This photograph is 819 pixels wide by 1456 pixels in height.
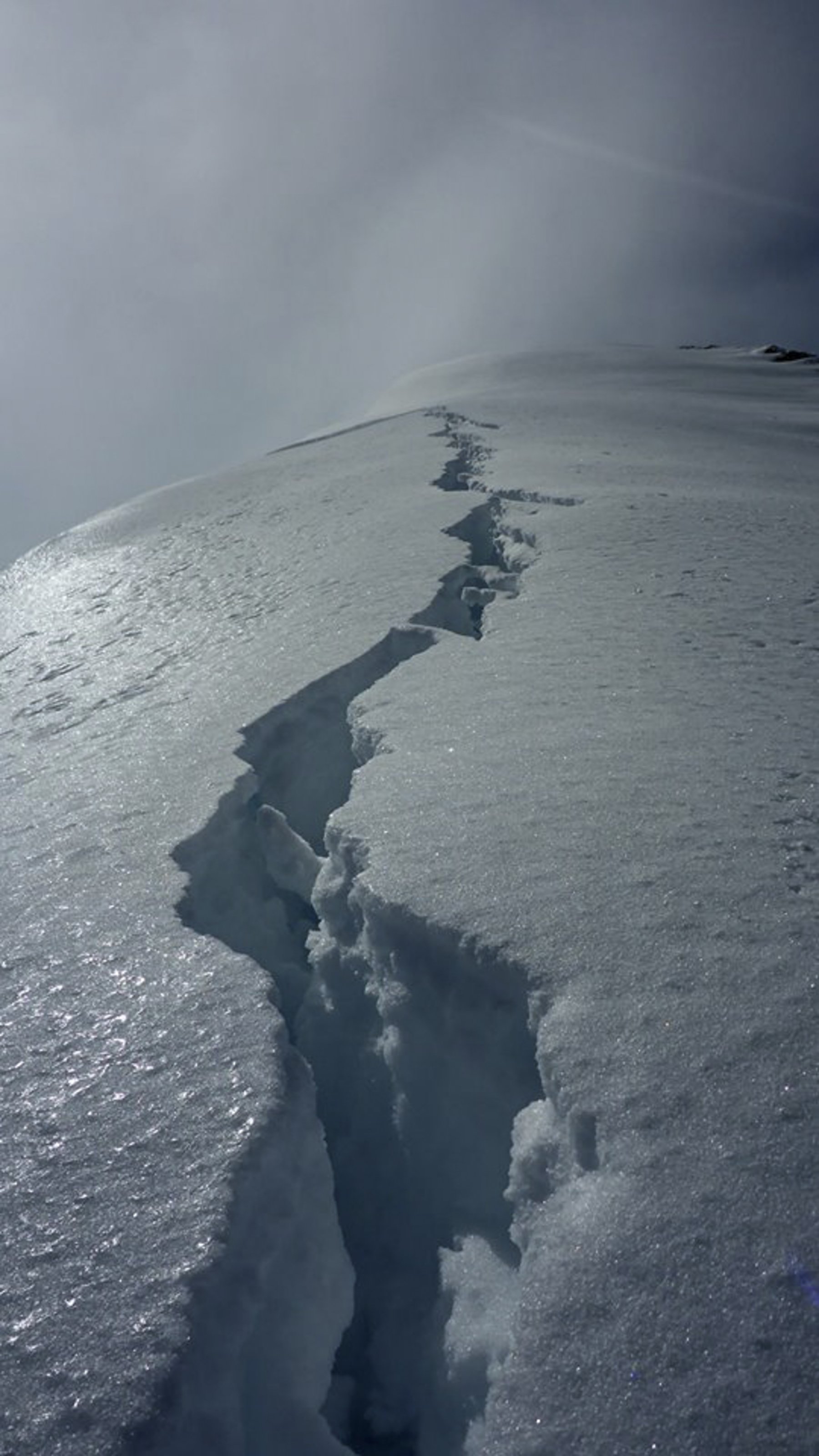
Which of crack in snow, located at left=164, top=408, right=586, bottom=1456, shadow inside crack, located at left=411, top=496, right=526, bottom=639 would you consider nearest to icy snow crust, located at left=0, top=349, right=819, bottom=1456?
crack in snow, located at left=164, top=408, right=586, bottom=1456

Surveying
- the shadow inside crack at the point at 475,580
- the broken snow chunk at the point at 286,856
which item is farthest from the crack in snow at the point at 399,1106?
the shadow inside crack at the point at 475,580

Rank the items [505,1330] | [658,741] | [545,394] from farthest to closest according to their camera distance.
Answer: [545,394]
[658,741]
[505,1330]

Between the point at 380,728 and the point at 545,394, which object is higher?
the point at 545,394

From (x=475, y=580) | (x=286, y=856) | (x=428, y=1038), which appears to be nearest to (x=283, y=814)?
(x=286, y=856)

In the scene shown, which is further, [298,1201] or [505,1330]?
[298,1201]

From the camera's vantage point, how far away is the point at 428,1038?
1.87 meters

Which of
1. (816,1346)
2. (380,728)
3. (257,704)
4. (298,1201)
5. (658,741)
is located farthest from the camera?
(257,704)

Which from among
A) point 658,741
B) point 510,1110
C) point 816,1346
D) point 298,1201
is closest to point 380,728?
point 658,741

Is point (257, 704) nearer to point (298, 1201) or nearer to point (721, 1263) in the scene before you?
point (298, 1201)

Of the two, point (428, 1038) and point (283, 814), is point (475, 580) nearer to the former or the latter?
point (283, 814)

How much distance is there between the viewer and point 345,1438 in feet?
4.86

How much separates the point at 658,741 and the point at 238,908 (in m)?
1.12

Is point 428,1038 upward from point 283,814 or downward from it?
downward

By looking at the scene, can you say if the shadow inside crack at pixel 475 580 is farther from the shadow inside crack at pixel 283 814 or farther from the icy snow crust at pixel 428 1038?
the shadow inside crack at pixel 283 814
